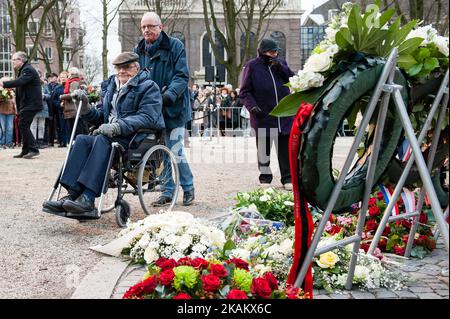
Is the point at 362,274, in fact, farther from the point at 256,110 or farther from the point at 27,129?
the point at 27,129

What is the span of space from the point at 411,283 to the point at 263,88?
5.47 m

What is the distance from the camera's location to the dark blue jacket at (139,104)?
7061 mm

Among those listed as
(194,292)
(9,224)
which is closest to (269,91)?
(9,224)

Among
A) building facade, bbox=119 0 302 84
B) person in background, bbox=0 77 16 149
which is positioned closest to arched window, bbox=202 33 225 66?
building facade, bbox=119 0 302 84

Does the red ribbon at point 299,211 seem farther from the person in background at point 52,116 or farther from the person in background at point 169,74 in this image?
the person in background at point 52,116

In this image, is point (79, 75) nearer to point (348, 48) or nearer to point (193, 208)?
point (193, 208)

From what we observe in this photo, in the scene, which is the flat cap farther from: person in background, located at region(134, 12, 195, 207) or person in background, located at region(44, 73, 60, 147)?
person in background, located at region(44, 73, 60, 147)

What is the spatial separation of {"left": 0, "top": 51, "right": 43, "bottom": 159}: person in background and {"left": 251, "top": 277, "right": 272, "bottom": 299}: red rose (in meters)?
11.4

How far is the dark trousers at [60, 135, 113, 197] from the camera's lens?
6473 millimetres

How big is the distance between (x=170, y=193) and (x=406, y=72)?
13.1 feet

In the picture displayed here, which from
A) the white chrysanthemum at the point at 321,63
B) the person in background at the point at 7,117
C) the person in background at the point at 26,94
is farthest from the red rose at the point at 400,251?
the person in background at the point at 7,117

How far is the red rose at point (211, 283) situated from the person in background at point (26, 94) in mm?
11296

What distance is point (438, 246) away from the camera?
596 cm

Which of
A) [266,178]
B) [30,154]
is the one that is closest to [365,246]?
[266,178]
